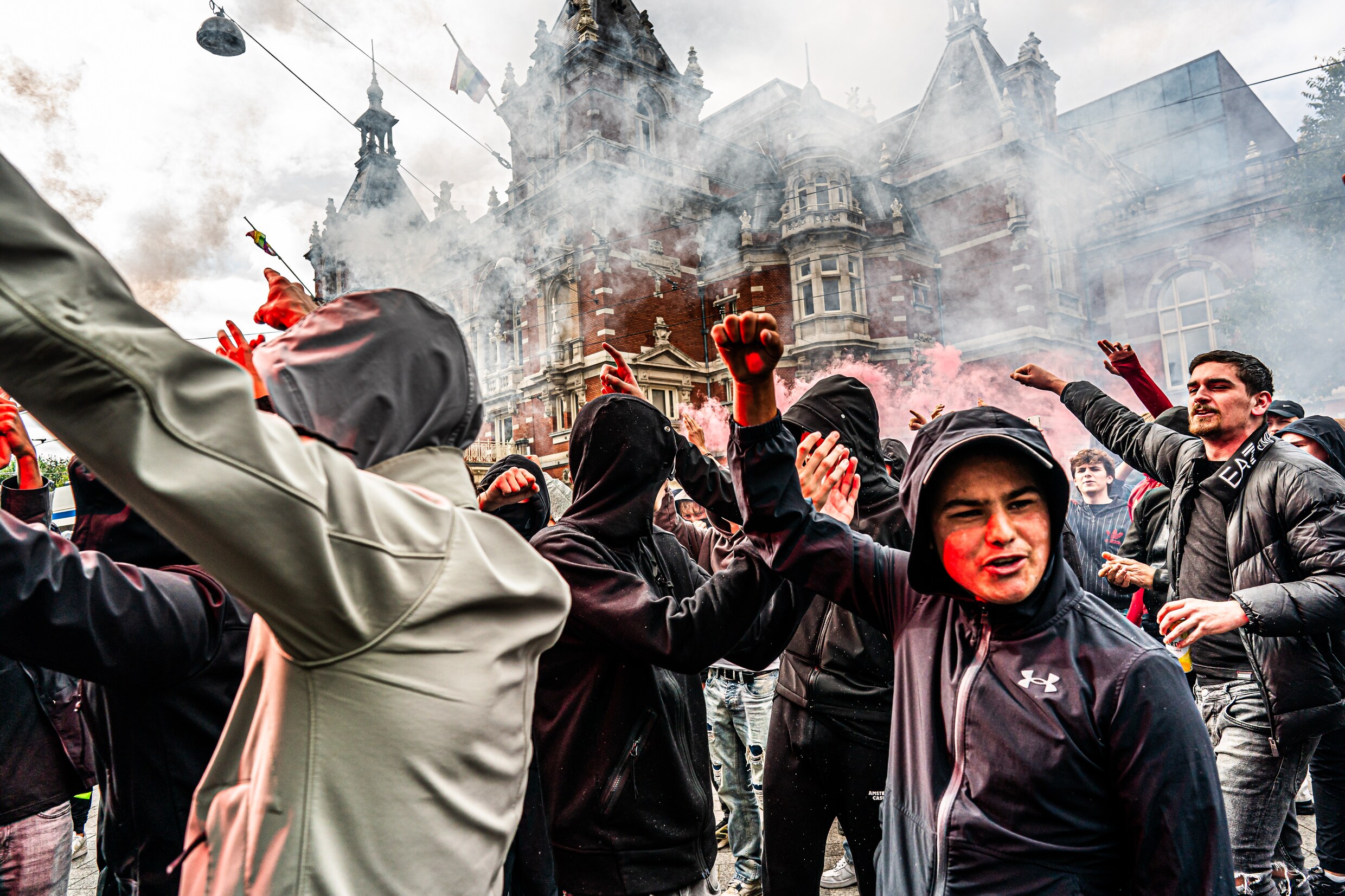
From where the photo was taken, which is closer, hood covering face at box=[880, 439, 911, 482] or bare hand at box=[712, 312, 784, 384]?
bare hand at box=[712, 312, 784, 384]

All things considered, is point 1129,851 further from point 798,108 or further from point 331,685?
point 798,108

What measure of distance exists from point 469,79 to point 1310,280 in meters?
23.8

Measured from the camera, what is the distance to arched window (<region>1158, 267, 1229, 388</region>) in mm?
23359

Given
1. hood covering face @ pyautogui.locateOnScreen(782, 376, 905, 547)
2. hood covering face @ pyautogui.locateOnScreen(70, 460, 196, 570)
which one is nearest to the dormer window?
hood covering face @ pyautogui.locateOnScreen(782, 376, 905, 547)

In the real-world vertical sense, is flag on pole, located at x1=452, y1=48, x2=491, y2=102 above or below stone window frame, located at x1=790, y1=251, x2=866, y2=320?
above

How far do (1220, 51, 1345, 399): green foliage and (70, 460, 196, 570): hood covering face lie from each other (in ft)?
75.2

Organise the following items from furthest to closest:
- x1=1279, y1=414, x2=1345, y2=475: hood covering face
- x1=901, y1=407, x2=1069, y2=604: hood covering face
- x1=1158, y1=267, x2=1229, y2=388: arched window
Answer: x1=1158, y1=267, x2=1229, y2=388: arched window, x1=1279, y1=414, x2=1345, y2=475: hood covering face, x1=901, y1=407, x2=1069, y2=604: hood covering face

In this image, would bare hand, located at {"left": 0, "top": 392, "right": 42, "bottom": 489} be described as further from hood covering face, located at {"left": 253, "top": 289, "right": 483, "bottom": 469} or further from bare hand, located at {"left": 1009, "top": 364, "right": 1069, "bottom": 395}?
bare hand, located at {"left": 1009, "top": 364, "right": 1069, "bottom": 395}

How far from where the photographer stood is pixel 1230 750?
9.84ft

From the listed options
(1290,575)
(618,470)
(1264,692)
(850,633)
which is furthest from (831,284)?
(618,470)

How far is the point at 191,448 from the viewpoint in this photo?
80 cm

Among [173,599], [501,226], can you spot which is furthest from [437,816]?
[501,226]

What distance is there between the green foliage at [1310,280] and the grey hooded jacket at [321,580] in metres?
22.8

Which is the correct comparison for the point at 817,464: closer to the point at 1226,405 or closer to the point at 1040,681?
the point at 1040,681
